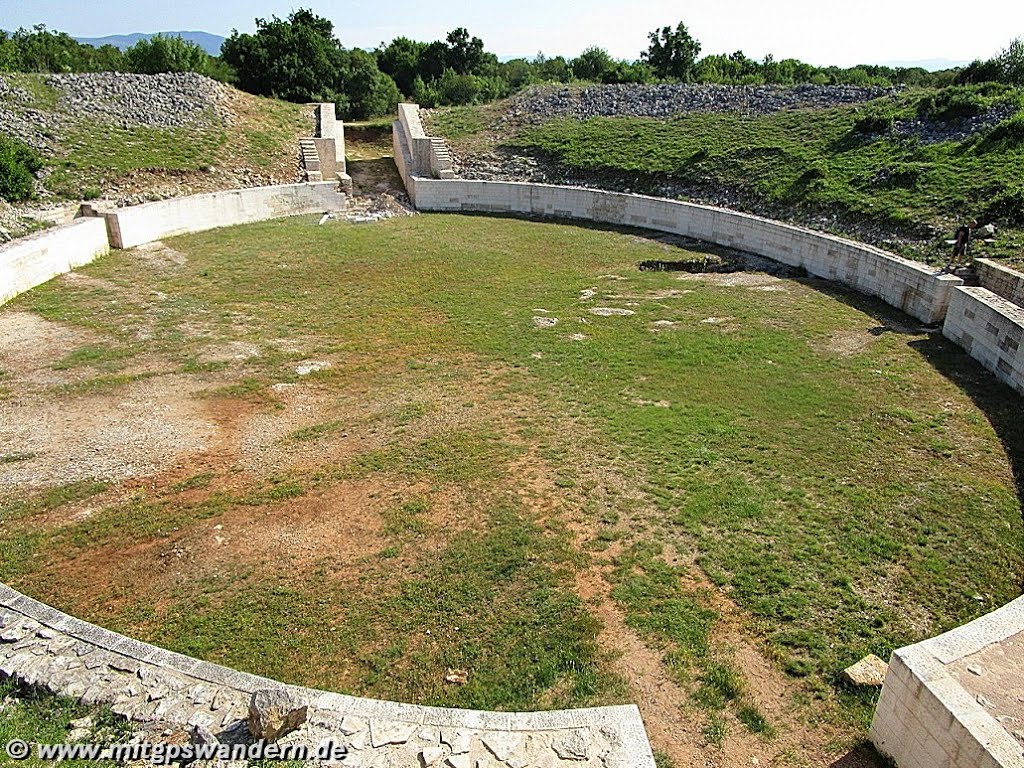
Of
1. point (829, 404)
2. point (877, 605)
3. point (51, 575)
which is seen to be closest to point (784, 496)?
point (877, 605)

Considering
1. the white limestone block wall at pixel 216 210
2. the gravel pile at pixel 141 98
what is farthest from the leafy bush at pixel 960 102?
the gravel pile at pixel 141 98

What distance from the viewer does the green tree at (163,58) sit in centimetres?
A: 3281

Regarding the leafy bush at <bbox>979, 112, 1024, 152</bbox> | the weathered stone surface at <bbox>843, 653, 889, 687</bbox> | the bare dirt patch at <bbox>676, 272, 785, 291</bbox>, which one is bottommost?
the weathered stone surface at <bbox>843, 653, 889, 687</bbox>

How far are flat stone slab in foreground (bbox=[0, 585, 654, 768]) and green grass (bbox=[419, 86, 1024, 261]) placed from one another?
14435 mm

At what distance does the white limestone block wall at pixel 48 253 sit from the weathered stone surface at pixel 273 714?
13.2m

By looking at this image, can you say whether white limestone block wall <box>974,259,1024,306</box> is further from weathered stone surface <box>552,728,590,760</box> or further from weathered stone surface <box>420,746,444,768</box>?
weathered stone surface <box>420,746,444,768</box>

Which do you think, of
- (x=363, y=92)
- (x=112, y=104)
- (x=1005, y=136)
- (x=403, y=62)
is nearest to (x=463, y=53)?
(x=403, y=62)

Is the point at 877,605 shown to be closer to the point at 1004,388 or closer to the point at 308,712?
the point at 308,712

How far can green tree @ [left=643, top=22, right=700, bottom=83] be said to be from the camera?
1641 inches

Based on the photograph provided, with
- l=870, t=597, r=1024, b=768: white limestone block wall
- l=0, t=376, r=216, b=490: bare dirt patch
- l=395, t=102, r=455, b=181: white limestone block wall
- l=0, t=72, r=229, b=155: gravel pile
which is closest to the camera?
l=870, t=597, r=1024, b=768: white limestone block wall

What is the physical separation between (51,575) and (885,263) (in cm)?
1560

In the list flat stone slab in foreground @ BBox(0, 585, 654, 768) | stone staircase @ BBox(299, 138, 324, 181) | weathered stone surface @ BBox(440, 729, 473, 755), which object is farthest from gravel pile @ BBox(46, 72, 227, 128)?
weathered stone surface @ BBox(440, 729, 473, 755)

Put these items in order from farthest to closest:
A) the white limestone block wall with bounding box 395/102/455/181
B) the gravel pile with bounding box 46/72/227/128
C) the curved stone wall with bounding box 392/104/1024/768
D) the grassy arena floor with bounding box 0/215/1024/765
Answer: the white limestone block wall with bounding box 395/102/455/181, the gravel pile with bounding box 46/72/227/128, the grassy arena floor with bounding box 0/215/1024/765, the curved stone wall with bounding box 392/104/1024/768

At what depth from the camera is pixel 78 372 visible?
37.4 feet
